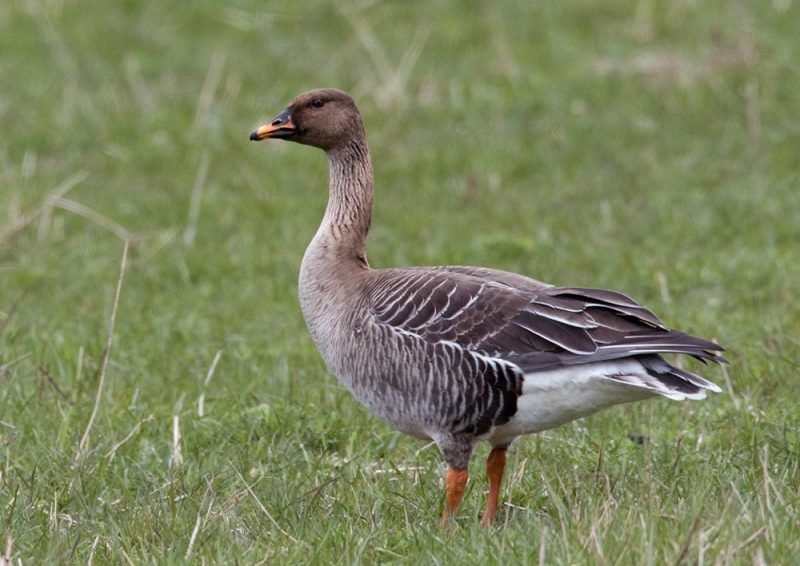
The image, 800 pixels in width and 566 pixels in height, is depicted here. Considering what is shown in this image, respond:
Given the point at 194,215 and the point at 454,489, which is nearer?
Result: the point at 454,489

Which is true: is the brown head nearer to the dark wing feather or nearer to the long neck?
the long neck

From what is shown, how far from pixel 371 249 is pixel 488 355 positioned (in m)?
4.55

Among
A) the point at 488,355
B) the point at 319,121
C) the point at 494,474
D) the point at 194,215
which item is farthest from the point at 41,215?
the point at 488,355

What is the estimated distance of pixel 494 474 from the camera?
208 inches

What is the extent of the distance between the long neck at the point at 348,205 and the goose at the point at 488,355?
0.31 metres

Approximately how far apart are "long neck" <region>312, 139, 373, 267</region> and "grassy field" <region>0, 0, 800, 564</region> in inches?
33.6

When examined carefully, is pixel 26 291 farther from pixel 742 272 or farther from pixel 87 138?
pixel 742 272

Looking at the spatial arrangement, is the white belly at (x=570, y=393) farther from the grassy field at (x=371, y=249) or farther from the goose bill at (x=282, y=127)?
the goose bill at (x=282, y=127)

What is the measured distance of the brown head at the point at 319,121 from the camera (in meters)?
6.04

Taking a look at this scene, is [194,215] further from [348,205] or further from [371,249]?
[348,205]

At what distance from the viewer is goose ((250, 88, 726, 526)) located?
16.0ft

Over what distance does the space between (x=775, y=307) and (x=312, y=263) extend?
312 centimetres

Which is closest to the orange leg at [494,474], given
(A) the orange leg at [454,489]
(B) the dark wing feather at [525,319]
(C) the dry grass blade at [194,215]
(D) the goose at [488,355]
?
(D) the goose at [488,355]

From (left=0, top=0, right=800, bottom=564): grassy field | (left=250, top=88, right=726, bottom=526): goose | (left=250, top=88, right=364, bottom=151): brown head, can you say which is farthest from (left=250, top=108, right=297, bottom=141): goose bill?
(left=0, top=0, right=800, bottom=564): grassy field
